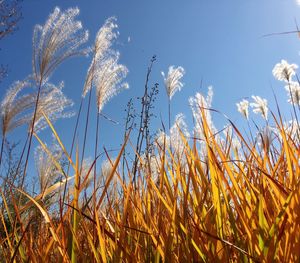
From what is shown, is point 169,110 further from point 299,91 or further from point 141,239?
point 141,239

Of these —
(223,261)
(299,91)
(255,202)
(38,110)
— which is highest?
(299,91)

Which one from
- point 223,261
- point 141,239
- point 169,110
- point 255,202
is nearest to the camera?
point 223,261

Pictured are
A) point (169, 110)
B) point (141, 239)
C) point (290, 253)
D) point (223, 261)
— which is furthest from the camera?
point (169, 110)

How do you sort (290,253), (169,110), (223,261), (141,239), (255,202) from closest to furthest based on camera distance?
(290,253) < (223,261) < (255,202) < (141,239) < (169,110)

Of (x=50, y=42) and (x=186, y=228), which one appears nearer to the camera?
(x=186, y=228)

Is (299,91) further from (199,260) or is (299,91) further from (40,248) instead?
(40,248)

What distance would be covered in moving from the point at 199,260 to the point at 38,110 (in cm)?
159

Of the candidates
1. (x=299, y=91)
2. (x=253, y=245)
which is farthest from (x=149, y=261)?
(x=299, y=91)

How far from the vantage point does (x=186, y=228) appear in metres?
1.11

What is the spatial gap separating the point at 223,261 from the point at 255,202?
23 centimetres

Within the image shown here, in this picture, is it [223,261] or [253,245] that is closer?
[253,245]

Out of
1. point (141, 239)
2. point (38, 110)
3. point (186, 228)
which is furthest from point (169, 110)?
point (186, 228)

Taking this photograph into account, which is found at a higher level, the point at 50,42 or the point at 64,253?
the point at 50,42

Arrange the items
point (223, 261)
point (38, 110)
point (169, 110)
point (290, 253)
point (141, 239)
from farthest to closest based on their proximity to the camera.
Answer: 1. point (169, 110)
2. point (38, 110)
3. point (141, 239)
4. point (223, 261)
5. point (290, 253)
